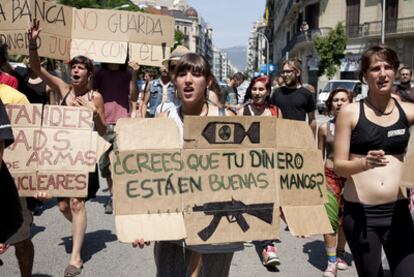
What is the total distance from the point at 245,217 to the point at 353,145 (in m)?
0.80

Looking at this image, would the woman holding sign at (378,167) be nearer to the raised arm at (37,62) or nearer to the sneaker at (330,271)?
the sneaker at (330,271)

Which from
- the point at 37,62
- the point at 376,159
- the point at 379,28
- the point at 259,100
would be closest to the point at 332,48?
the point at 379,28

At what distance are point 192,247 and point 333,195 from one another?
209cm

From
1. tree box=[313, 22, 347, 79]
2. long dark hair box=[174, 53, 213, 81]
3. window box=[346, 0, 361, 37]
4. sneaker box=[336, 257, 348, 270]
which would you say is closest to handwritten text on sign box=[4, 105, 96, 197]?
long dark hair box=[174, 53, 213, 81]

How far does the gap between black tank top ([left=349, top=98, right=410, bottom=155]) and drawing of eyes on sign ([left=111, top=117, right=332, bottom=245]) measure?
0.43m

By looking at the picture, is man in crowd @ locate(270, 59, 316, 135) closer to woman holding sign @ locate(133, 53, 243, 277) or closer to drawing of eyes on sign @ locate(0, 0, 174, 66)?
drawing of eyes on sign @ locate(0, 0, 174, 66)

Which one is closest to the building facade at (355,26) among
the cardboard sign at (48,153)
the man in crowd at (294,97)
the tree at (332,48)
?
the tree at (332,48)

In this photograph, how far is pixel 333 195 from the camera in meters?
4.56

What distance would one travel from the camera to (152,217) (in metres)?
2.60

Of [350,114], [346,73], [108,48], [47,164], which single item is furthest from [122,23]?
[346,73]

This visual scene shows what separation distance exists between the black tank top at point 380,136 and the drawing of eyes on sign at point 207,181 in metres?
0.43

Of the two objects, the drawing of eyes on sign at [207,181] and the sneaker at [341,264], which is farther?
the sneaker at [341,264]

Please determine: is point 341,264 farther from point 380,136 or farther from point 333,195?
point 380,136

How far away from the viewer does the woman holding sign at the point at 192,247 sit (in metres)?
2.86
